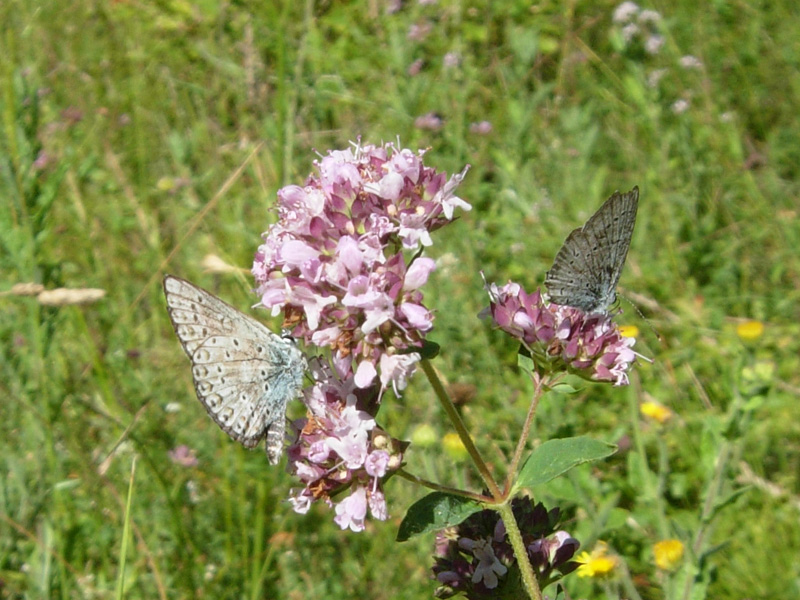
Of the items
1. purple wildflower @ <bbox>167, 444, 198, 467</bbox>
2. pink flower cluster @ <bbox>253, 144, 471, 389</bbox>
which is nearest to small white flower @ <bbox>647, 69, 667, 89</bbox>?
purple wildflower @ <bbox>167, 444, 198, 467</bbox>

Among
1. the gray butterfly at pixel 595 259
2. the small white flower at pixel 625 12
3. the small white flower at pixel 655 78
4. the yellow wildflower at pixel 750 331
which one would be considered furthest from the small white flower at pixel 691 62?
the gray butterfly at pixel 595 259

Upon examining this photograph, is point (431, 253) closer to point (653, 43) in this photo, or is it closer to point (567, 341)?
point (653, 43)

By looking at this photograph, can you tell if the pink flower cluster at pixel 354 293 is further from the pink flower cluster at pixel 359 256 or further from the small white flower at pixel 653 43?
the small white flower at pixel 653 43

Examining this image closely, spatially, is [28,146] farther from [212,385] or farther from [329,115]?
[329,115]

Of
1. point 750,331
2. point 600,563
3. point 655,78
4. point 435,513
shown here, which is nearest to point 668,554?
point 600,563

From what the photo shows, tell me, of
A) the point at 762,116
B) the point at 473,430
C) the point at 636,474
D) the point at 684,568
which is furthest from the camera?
the point at 762,116

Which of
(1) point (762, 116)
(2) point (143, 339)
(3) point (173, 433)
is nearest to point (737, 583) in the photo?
(3) point (173, 433)

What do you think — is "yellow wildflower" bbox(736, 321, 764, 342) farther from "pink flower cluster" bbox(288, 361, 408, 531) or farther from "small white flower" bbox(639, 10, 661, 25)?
"small white flower" bbox(639, 10, 661, 25)
